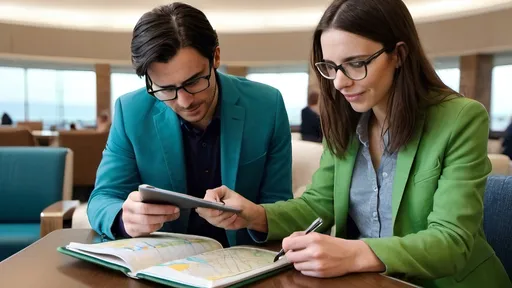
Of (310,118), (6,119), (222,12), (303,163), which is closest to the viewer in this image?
(303,163)

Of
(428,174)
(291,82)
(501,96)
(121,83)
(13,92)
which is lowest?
(428,174)

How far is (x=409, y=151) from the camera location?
3.73 feet

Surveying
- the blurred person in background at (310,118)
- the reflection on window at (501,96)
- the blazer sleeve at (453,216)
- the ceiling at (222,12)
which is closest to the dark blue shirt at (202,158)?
the blazer sleeve at (453,216)

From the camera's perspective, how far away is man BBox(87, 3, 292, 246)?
1231 millimetres

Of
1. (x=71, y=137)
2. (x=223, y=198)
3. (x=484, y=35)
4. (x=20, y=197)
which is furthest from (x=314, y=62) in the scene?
(x=484, y=35)

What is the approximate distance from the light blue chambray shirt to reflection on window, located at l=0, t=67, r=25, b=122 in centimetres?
1083

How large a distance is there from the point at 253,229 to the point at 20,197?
2321 mm

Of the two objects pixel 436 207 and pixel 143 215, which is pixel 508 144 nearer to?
pixel 436 207

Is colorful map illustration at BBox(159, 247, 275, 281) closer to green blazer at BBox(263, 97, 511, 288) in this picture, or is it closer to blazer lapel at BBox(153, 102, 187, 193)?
green blazer at BBox(263, 97, 511, 288)

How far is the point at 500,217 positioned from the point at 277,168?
68cm

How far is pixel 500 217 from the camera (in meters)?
1.36

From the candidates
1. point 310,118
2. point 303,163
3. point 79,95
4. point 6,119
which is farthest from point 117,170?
point 79,95

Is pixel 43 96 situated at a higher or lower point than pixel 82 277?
higher

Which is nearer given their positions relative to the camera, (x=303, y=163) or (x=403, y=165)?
(x=403, y=165)
